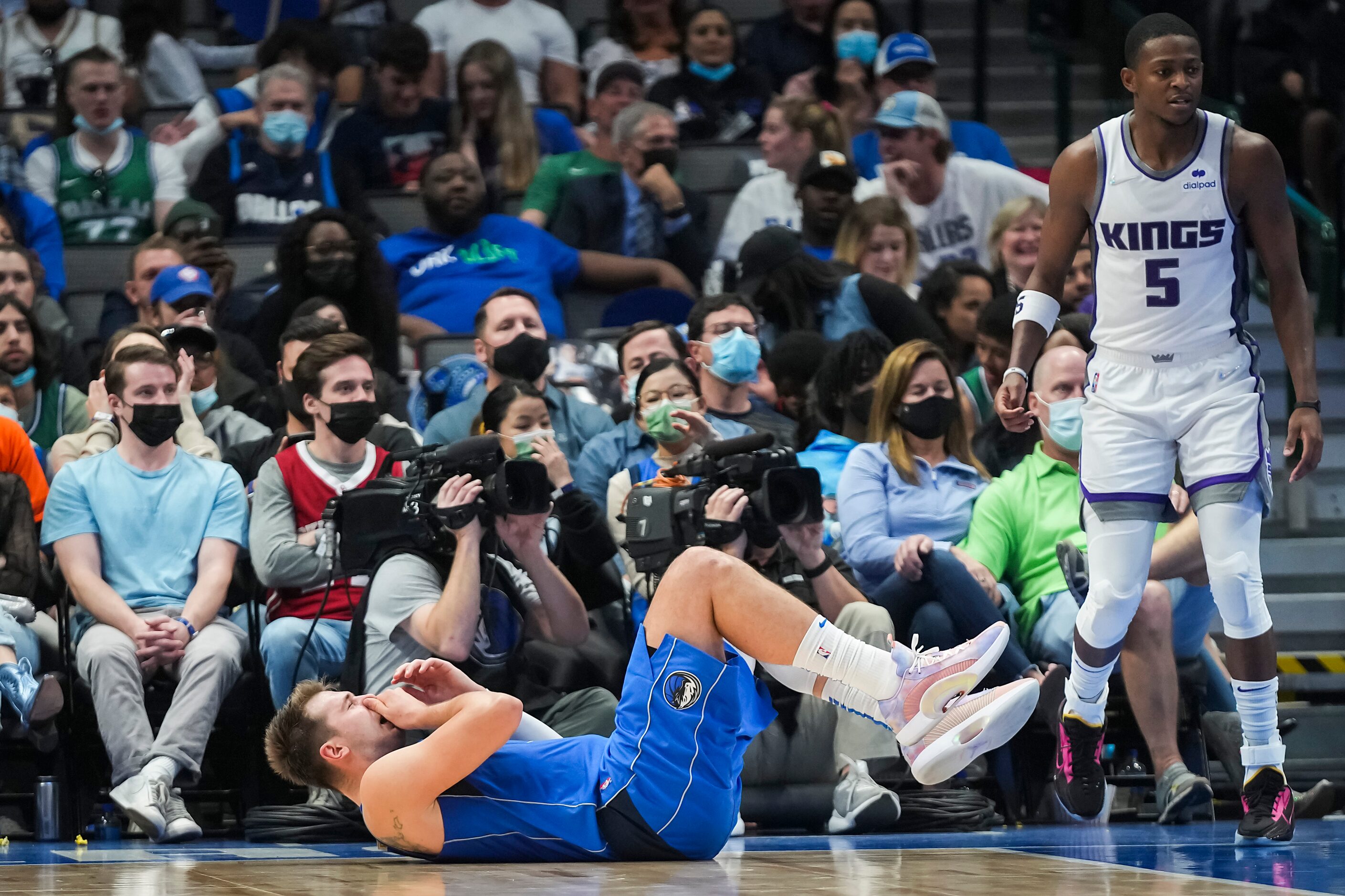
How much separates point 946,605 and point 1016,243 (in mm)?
2354

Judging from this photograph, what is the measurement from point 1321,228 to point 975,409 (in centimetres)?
256

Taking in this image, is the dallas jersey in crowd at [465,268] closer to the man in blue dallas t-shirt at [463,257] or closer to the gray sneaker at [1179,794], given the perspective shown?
the man in blue dallas t-shirt at [463,257]

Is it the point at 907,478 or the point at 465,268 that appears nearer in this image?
the point at 907,478

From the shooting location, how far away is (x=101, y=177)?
785cm

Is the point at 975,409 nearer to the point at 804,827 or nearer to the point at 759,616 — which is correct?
the point at 804,827

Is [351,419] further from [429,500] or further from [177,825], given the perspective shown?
[177,825]

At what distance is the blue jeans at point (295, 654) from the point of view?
5328mm

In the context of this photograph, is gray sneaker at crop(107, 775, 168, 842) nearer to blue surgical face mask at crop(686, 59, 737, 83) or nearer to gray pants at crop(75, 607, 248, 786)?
gray pants at crop(75, 607, 248, 786)

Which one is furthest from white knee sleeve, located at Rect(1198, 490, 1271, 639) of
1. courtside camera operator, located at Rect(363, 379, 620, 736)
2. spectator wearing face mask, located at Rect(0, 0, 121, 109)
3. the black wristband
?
spectator wearing face mask, located at Rect(0, 0, 121, 109)

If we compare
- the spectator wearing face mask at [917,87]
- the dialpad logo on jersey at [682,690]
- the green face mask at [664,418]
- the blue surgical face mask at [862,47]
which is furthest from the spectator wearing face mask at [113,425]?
the blue surgical face mask at [862,47]

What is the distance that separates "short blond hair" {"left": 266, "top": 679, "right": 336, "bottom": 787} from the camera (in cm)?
413

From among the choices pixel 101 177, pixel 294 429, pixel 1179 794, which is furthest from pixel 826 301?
pixel 101 177

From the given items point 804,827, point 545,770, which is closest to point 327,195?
point 804,827

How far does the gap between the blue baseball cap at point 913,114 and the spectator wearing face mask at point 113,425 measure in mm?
3360
